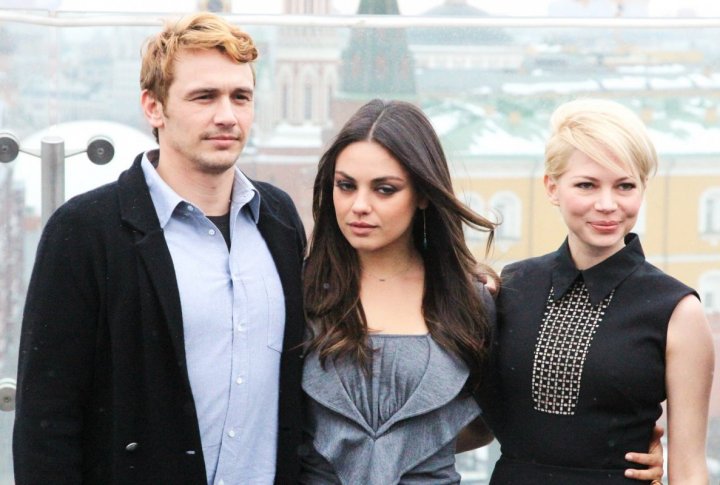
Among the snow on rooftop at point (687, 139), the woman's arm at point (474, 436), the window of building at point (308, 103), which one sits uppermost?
the window of building at point (308, 103)

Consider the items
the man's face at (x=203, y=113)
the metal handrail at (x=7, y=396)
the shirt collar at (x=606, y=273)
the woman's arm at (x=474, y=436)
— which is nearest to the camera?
the man's face at (x=203, y=113)

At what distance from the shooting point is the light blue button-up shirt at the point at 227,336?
9.09 ft

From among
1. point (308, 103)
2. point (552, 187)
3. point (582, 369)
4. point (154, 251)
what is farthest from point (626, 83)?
point (154, 251)

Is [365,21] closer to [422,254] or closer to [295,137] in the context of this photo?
[295,137]

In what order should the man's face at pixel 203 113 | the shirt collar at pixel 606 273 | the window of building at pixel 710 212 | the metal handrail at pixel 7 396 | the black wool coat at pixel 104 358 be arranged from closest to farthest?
the black wool coat at pixel 104 358, the man's face at pixel 203 113, the shirt collar at pixel 606 273, the metal handrail at pixel 7 396, the window of building at pixel 710 212

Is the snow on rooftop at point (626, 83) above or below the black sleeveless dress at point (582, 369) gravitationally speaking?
above

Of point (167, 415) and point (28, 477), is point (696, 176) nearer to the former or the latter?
point (167, 415)

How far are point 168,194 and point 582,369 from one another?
99 cm

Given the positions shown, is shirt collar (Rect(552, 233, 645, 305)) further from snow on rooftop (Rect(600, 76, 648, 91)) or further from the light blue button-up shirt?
snow on rooftop (Rect(600, 76, 648, 91))

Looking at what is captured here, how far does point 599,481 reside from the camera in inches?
112

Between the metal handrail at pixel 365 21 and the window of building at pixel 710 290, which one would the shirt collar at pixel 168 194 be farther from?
the window of building at pixel 710 290

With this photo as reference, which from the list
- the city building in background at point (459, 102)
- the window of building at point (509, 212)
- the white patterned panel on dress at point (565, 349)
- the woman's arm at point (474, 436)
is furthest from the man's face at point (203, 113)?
the window of building at point (509, 212)

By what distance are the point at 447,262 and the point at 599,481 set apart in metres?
0.64

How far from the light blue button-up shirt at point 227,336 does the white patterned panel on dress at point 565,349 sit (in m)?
0.59
